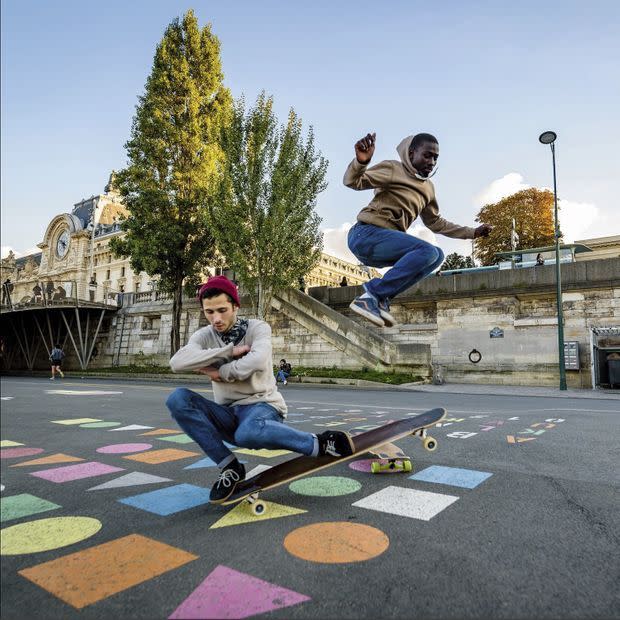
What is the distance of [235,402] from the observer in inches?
120

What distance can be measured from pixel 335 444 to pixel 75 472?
87.9 inches

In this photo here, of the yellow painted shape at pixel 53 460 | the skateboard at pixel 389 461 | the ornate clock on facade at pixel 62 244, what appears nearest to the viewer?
the skateboard at pixel 389 461

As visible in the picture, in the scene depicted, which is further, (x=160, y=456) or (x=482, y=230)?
(x=160, y=456)

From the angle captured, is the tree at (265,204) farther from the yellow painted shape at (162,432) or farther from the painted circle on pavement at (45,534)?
the painted circle on pavement at (45,534)

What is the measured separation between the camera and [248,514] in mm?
2699

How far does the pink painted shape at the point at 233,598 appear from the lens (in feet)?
5.21

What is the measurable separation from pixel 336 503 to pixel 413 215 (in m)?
2.38

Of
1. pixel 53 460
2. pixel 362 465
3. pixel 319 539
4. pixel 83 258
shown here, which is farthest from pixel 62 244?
pixel 319 539

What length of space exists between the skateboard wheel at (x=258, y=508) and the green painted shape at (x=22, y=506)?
1.22 metres

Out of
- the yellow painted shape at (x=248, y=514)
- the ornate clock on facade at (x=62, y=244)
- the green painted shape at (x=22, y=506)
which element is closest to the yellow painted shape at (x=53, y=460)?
the green painted shape at (x=22, y=506)

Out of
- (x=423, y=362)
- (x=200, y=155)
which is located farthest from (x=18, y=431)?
(x=200, y=155)

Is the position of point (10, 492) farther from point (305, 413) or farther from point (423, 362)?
point (423, 362)

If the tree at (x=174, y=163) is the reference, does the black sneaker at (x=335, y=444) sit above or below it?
below

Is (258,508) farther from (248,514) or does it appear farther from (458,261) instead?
(458,261)
